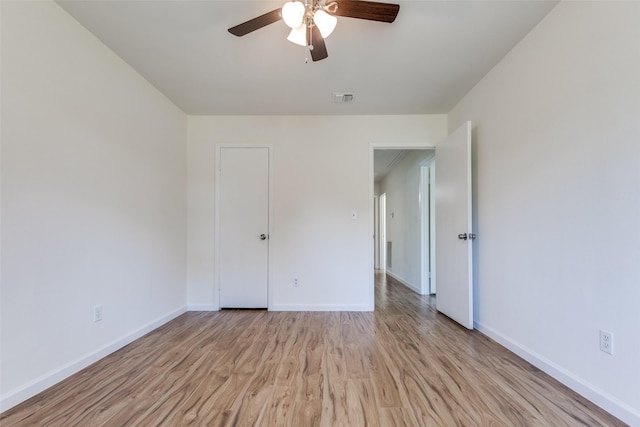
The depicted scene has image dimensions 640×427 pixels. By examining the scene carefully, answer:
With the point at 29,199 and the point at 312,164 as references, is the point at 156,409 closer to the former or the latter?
the point at 29,199

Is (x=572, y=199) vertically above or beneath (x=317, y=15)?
beneath

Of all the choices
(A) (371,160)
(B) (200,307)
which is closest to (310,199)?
(A) (371,160)

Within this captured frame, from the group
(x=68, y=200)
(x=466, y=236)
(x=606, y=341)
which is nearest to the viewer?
(x=606, y=341)

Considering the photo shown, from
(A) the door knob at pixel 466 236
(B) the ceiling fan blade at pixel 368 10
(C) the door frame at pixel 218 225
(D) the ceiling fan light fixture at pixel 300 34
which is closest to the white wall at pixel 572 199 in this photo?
(A) the door knob at pixel 466 236

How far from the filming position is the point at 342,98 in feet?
9.64

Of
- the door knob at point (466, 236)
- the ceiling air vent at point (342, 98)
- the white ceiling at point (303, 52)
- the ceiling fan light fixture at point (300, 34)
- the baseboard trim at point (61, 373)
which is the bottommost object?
the baseboard trim at point (61, 373)

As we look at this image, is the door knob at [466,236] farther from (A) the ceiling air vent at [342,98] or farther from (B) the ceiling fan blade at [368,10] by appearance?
(B) the ceiling fan blade at [368,10]

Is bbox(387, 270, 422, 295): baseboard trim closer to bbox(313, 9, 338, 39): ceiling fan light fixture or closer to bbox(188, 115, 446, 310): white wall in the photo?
bbox(188, 115, 446, 310): white wall

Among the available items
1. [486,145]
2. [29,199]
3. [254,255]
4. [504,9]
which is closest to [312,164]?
[254,255]

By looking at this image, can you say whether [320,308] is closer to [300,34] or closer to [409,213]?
[409,213]

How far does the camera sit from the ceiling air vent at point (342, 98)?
9.36ft

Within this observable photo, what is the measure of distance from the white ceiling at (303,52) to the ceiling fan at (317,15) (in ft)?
0.65

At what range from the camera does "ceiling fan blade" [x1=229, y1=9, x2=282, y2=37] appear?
1575 millimetres

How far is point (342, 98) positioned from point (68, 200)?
2.46 metres
